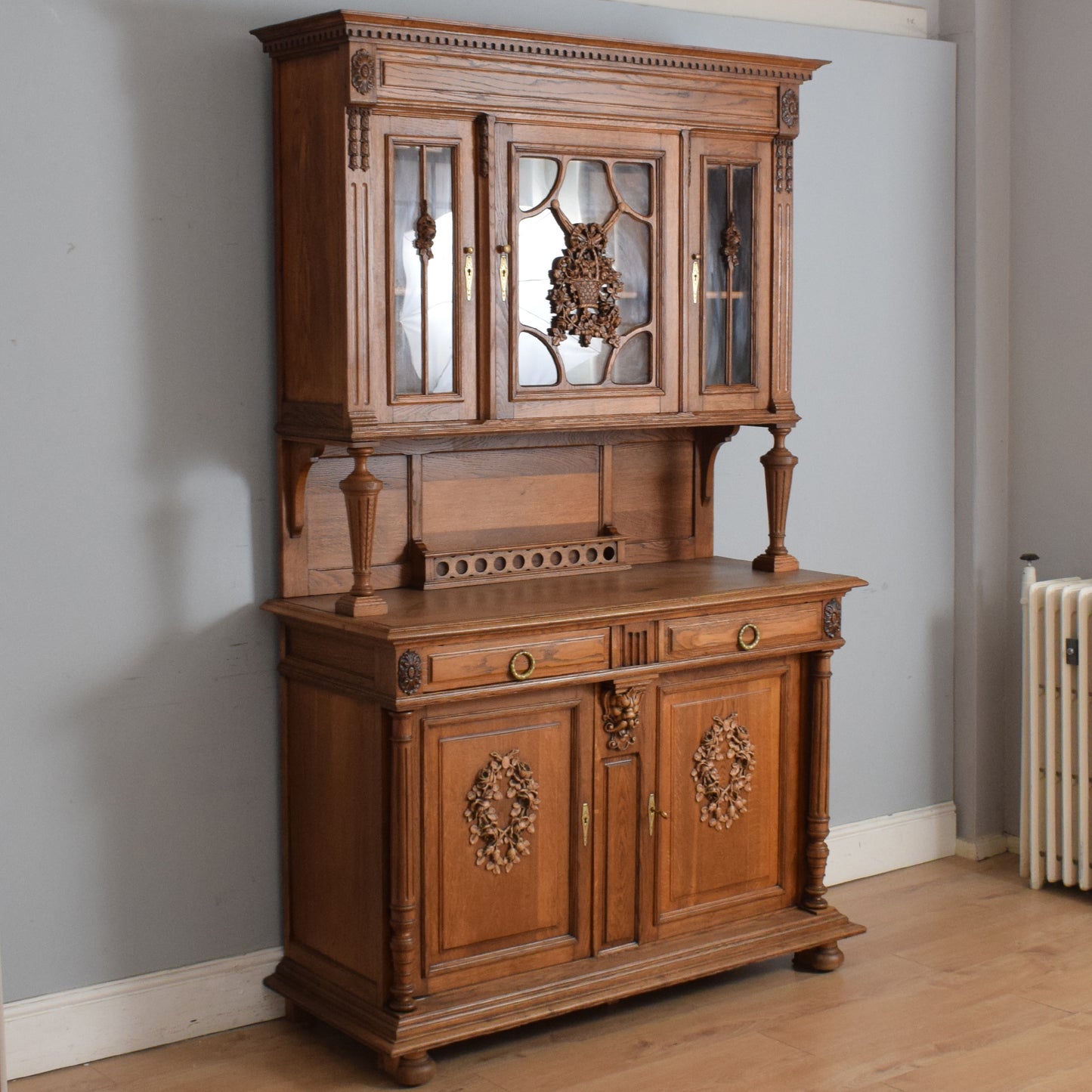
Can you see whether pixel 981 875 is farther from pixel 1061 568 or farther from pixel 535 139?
pixel 535 139

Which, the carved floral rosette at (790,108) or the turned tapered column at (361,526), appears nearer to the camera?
the turned tapered column at (361,526)

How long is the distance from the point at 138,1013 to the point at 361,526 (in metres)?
1.16

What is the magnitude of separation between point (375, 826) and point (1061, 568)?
7.68 feet

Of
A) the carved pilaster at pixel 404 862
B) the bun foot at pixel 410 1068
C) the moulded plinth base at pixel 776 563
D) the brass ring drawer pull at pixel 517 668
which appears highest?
the moulded plinth base at pixel 776 563

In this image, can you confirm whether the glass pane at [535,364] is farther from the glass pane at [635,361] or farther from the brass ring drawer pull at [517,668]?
the brass ring drawer pull at [517,668]

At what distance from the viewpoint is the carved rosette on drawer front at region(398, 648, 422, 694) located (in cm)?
305

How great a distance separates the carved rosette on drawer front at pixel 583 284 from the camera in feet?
11.1

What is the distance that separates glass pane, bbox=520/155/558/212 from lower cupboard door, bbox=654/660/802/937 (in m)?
1.11

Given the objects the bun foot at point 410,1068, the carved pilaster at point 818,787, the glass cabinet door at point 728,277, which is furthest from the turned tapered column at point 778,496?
the bun foot at point 410,1068

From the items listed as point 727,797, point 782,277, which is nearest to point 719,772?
point 727,797

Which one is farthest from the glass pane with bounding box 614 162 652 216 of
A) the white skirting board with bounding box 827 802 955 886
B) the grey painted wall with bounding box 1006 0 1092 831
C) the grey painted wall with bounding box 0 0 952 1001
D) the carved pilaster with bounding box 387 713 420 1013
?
the white skirting board with bounding box 827 802 955 886

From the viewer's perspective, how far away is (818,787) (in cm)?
377

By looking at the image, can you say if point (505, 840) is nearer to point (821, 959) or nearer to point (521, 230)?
point (821, 959)

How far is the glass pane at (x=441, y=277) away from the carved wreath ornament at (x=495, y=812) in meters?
0.81
